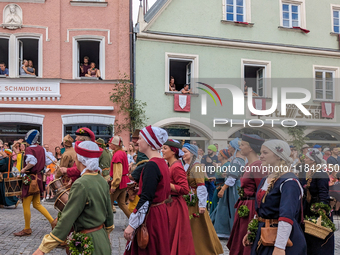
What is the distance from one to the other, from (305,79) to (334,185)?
8973 mm

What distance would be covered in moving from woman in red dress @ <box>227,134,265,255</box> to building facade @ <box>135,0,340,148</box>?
10.6 metres

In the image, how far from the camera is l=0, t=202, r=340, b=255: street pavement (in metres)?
6.45

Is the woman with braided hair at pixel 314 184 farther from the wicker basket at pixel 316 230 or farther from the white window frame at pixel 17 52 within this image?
the white window frame at pixel 17 52

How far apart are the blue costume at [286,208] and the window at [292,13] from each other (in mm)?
16248

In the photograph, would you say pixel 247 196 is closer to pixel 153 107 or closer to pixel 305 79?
pixel 153 107

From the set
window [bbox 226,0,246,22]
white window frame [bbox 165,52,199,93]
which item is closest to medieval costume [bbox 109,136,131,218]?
white window frame [bbox 165,52,199,93]

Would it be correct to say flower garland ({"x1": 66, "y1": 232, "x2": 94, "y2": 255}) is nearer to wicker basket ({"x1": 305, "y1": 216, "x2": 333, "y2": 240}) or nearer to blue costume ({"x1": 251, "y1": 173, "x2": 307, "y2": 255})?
blue costume ({"x1": 251, "y1": 173, "x2": 307, "y2": 255})

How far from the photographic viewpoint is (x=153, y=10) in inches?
651

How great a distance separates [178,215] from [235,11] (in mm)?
14791

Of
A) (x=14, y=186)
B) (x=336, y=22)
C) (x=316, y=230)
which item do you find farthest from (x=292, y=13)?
(x=316, y=230)

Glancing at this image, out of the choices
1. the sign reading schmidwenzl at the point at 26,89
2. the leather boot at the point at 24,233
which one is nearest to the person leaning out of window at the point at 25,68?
the sign reading schmidwenzl at the point at 26,89

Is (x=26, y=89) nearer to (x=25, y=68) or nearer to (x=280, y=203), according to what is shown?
(x=25, y=68)

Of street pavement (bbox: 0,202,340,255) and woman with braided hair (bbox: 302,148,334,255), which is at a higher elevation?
woman with braided hair (bbox: 302,148,334,255)

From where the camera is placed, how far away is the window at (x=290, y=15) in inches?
725
